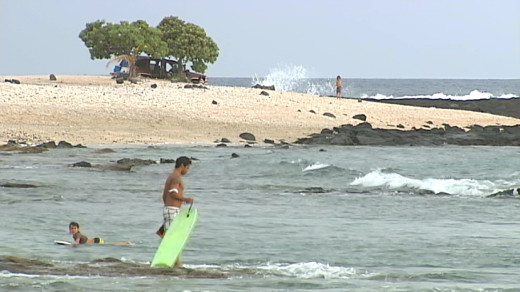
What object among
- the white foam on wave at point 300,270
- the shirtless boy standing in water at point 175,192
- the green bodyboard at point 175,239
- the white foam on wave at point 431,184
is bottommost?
the white foam on wave at point 431,184

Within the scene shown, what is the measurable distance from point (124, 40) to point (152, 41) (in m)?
1.70

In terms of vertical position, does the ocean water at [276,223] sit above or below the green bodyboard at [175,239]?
below

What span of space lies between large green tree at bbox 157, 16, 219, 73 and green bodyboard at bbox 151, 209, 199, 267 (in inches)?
2060

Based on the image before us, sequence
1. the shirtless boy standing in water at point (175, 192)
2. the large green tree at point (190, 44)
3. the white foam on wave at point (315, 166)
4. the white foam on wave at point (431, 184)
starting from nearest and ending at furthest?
the shirtless boy standing in water at point (175, 192) → the white foam on wave at point (431, 184) → the white foam on wave at point (315, 166) → the large green tree at point (190, 44)

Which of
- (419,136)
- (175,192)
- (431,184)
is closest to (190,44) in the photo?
(419,136)

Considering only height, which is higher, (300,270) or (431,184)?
(300,270)

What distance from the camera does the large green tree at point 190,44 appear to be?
67.6 m

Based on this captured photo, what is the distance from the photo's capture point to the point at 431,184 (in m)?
28.5

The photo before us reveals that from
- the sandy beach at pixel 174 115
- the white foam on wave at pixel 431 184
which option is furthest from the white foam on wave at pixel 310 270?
the sandy beach at pixel 174 115

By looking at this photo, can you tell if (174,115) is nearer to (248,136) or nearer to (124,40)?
(248,136)

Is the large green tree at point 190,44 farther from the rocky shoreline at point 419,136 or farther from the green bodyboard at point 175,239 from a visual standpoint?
the green bodyboard at point 175,239

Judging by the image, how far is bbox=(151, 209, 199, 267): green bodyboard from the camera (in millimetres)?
14305

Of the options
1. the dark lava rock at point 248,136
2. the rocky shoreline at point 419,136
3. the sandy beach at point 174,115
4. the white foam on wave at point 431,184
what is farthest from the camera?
the rocky shoreline at point 419,136

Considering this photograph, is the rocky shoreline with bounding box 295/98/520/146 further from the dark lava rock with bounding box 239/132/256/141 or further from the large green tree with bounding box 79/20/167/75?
the large green tree with bounding box 79/20/167/75
